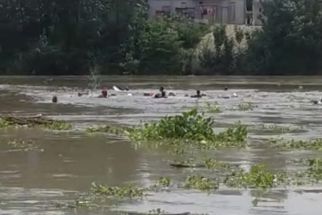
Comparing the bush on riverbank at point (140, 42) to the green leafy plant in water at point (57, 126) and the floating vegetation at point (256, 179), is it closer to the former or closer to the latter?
the green leafy plant in water at point (57, 126)

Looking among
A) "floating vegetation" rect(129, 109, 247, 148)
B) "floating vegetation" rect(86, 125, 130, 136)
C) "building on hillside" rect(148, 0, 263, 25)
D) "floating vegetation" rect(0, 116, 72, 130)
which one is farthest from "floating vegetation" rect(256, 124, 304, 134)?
"building on hillside" rect(148, 0, 263, 25)

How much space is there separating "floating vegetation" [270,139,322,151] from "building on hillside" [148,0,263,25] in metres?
72.5

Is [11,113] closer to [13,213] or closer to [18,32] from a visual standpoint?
[13,213]

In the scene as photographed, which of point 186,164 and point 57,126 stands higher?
point 186,164

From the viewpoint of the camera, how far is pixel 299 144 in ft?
65.6

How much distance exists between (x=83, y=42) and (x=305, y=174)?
64318 millimetres

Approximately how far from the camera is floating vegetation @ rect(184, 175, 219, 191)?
13539 millimetres

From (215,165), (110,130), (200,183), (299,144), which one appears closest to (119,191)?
(200,183)

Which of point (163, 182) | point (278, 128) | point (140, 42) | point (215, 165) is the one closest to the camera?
point (163, 182)

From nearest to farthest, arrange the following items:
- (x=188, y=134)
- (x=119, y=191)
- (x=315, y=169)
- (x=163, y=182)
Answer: (x=119, y=191)
(x=163, y=182)
(x=315, y=169)
(x=188, y=134)

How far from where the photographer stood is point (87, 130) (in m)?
23.6

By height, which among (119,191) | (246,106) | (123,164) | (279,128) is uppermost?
(119,191)

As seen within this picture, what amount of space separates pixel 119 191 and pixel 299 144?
7.86 meters

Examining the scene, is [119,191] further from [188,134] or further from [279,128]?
[279,128]
